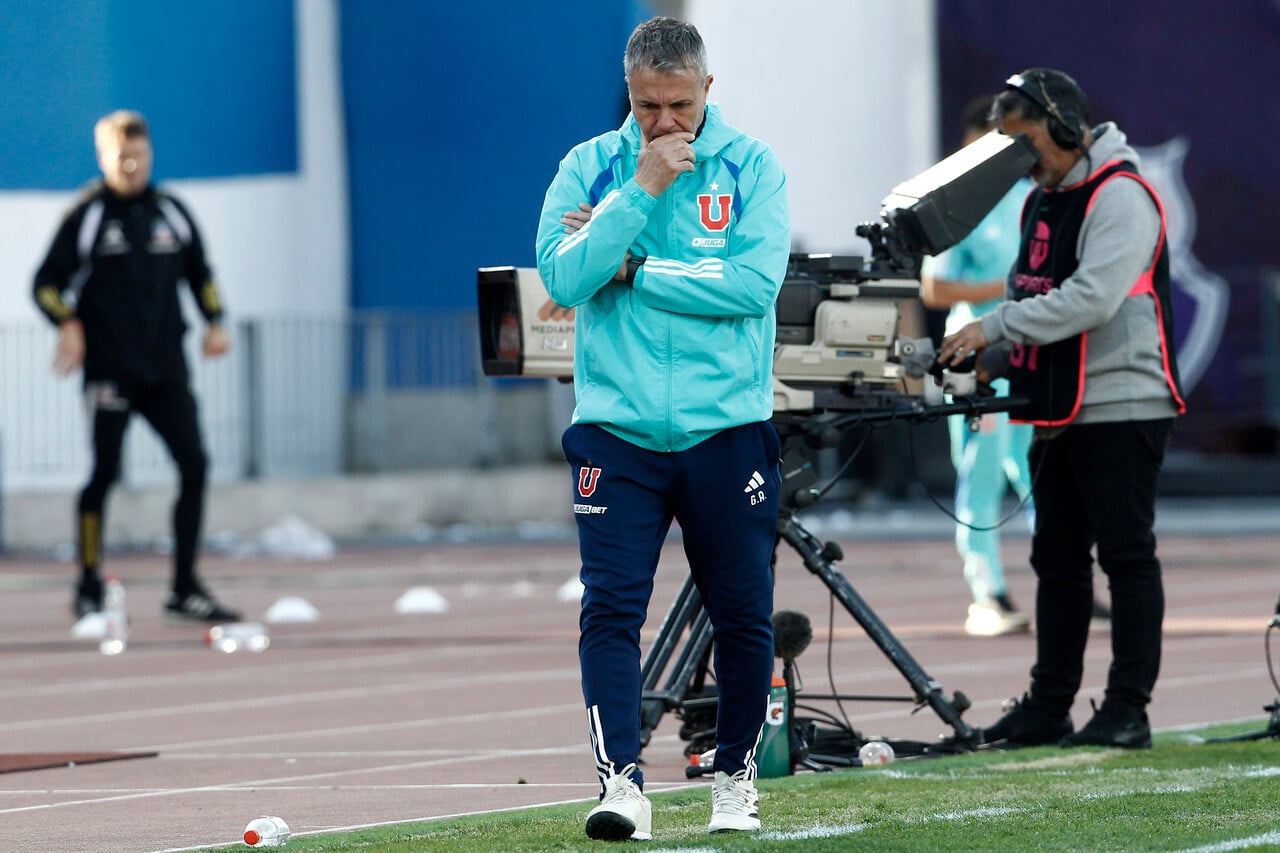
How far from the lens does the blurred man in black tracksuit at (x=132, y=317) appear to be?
1231cm

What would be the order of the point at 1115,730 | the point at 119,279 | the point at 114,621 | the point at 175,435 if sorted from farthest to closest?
the point at 119,279 < the point at 175,435 < the point at 114,621 < the point at 1115,730

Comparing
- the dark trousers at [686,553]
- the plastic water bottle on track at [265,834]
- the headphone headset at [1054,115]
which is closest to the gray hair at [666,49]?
the dark trousers at [686,553]

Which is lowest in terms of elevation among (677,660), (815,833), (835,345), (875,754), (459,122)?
(875,754)

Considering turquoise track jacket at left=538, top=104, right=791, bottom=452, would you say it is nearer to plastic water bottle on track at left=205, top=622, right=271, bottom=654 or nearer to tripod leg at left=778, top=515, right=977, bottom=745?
tripod leg at left=778, top=515, right=977, bottom=745

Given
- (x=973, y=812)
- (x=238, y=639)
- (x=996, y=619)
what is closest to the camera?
(x=973, y=812)

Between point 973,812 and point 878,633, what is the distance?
4.66 feet

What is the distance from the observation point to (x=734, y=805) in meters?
5.59

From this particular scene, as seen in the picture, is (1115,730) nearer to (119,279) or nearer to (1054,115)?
(1054,115)

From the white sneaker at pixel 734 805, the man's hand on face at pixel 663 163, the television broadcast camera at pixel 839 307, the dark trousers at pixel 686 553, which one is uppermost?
the man's hand on face at pixel 663 163

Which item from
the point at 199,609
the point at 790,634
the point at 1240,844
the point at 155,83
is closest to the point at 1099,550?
the point at 790,634

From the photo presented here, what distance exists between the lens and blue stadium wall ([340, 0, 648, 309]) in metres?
21.5

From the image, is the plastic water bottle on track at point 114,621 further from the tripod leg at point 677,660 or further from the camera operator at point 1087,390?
the camera operator at point 1087,390

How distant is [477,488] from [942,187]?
547 inches

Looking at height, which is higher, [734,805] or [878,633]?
[878,633]
